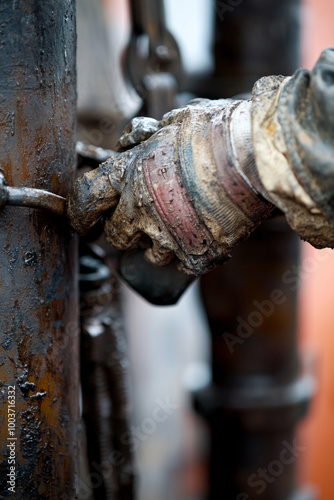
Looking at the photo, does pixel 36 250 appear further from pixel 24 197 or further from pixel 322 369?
pixel 322 369

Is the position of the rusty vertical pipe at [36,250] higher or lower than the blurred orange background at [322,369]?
higher

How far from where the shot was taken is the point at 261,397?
1677mm

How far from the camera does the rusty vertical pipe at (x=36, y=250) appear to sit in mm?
628

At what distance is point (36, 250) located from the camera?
655mm

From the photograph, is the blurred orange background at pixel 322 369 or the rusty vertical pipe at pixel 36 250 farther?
the blurred orange background at pixel 322 369

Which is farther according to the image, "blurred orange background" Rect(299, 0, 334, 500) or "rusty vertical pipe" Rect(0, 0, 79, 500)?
"blurred orange background" Rect(299, 0, 334, 500)

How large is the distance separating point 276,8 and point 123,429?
1155 millimetres

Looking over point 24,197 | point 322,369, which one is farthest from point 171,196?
point 322,369

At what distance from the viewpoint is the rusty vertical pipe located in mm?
628

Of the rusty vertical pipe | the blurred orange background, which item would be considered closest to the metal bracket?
the rusty vertical pipe

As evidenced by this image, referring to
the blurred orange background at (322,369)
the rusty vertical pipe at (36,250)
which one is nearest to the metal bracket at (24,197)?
the rusty vertical pipe at (36,250)

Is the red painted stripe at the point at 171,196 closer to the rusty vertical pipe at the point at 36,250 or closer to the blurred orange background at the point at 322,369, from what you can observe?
the rusty vertical pipe at the point at 36,250

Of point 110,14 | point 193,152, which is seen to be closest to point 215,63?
point 110,14

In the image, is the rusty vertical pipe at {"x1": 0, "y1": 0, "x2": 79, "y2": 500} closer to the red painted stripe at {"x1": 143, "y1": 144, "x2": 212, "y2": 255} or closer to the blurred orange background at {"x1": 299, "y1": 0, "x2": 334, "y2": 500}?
the red painted stripe at {"x1": 143, "y1": 144, "x2": 212, "y2": 255}
